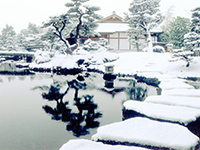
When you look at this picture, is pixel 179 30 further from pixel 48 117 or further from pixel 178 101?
pixel 48 117

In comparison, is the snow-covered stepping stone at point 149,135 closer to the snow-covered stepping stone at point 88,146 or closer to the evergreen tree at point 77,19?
the snow-covered stepping stone at point 88,146

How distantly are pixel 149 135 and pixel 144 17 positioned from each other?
2025 centimetres

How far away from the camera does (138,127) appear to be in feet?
8.89

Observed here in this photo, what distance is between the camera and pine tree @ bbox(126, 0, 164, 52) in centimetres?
2114

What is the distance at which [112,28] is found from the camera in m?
27.7

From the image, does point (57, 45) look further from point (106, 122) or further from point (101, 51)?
point (106, 122)

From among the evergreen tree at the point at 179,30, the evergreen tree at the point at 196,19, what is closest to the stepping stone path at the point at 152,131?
the evergreen tree at the point at 196,19

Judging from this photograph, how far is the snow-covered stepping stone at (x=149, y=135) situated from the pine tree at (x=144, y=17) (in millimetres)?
19629

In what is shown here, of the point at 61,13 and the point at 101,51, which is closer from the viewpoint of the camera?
the point at 61,13

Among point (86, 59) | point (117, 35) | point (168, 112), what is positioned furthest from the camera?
point (117, 35)

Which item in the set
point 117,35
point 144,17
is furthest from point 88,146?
point 117,35

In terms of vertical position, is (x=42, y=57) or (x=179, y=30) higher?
(x=179, y=30)

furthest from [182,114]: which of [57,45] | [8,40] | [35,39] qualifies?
[8,40]

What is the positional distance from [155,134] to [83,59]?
1679 cm
